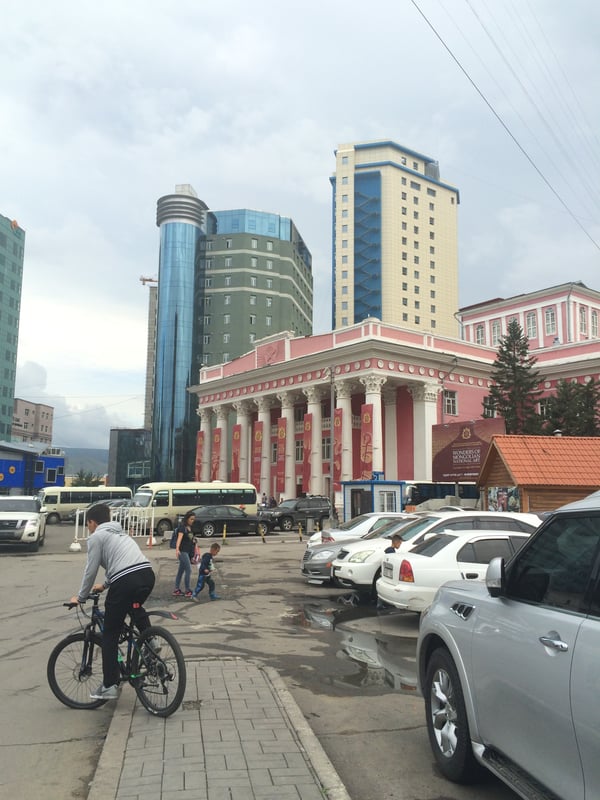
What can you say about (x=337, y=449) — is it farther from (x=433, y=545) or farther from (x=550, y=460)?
(x=433, y=545)

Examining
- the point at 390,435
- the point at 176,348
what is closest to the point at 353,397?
the point at 390,435

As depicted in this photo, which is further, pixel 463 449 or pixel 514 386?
pixel 514 386

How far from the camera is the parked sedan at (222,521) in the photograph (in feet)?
97.7

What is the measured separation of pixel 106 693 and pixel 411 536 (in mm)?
7423

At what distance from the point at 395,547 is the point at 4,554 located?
1510 centimetres

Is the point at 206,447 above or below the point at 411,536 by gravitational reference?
above

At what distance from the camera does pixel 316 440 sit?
50.2 metres

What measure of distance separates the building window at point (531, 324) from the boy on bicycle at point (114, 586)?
72883 mm

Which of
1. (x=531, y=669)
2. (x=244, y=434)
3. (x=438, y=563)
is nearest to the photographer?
(x=531, y=669)

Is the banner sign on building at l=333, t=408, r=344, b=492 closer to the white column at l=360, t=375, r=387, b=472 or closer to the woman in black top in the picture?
the white column at l=360, t=375, r=387, b=472

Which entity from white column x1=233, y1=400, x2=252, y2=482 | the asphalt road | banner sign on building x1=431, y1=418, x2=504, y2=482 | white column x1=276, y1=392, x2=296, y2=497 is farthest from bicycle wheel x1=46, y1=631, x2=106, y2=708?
white column x1=233, y1=400, x2=252, y2=482

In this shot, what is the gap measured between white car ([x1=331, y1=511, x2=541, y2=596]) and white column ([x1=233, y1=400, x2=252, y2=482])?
148ft

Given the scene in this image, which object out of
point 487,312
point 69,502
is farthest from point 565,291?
point 69,502

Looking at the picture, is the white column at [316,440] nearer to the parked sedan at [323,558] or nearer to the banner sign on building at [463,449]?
the banner sign on building at [463,449]
